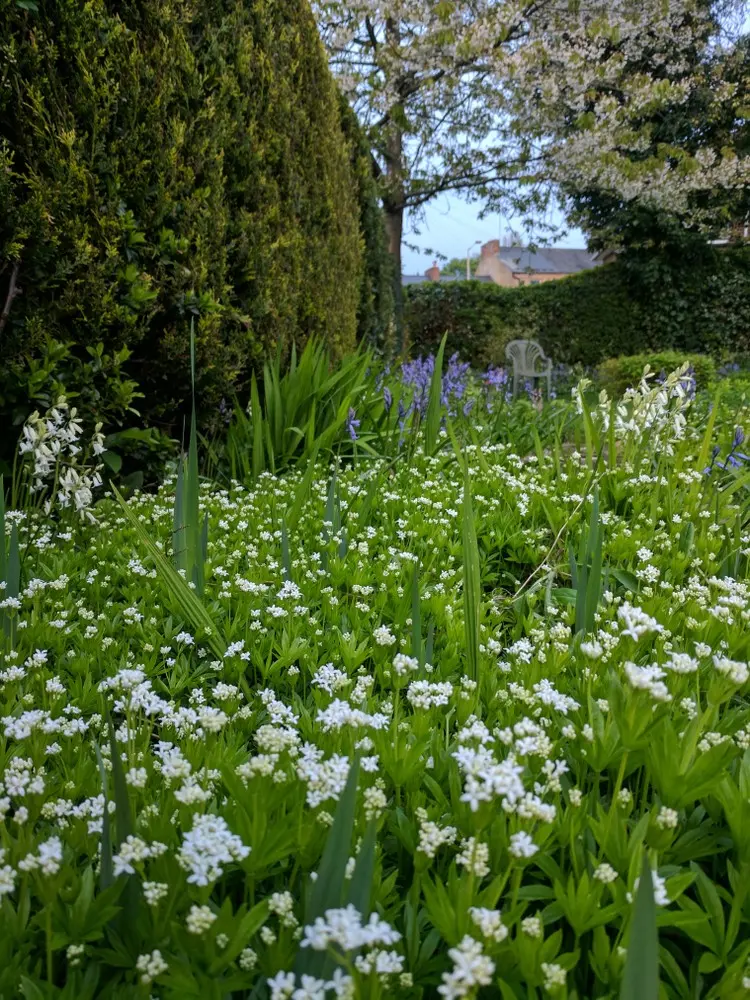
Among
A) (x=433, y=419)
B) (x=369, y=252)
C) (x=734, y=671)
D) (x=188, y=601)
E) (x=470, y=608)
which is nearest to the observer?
(x=734, y=671)

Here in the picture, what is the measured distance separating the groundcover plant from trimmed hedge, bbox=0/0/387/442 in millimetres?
1349

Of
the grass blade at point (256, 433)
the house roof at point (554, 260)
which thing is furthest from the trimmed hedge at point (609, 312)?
the house roof at point (554, 260)

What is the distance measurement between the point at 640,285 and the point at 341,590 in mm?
18804

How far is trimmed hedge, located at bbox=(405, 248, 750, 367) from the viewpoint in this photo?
61.1ft

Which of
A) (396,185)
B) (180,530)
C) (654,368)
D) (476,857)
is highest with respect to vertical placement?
(396,185)

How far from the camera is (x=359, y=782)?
4.22 ft

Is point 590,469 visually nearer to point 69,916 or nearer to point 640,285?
point 69,916

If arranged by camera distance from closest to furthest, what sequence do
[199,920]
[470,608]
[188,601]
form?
[199,920], [470,608], [188,601]

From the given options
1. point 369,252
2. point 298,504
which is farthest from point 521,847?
point 369,252

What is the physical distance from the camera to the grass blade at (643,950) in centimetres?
83

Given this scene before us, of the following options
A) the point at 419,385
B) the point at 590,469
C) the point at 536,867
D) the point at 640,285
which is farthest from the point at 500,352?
the point at 536,867

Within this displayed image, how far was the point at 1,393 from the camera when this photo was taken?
3238 millimetres

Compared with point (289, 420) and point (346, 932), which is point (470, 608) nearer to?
point (346, 932)

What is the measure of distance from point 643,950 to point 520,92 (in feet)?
53.4
